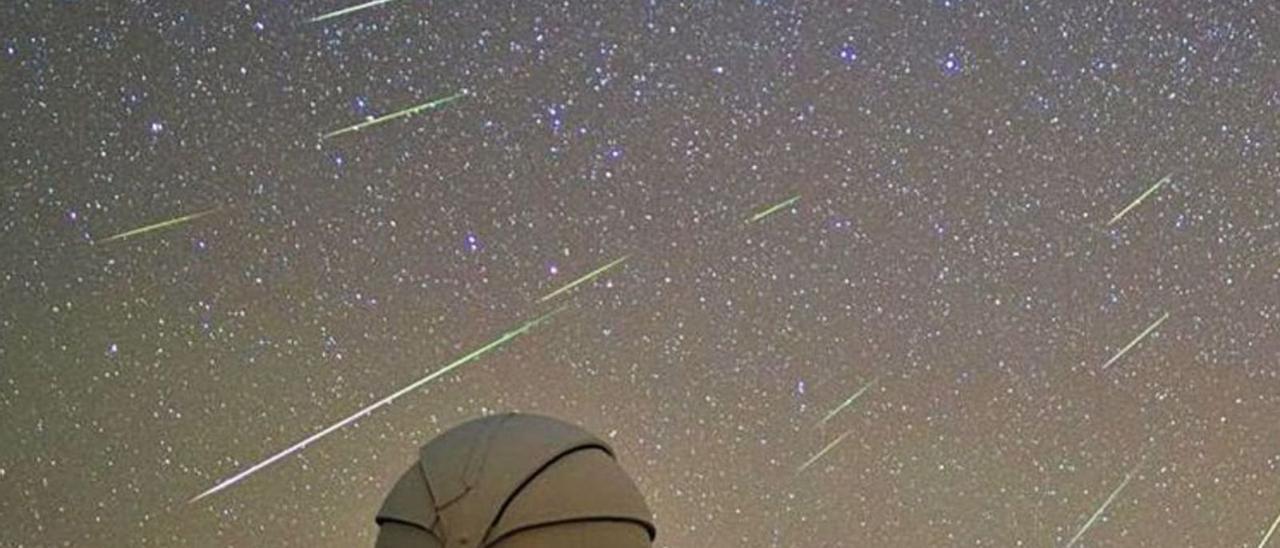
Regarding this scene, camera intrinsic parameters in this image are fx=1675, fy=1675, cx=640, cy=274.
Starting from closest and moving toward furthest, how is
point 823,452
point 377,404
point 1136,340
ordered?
1. point 377,404
2. point 823,452
3. point 1136,340

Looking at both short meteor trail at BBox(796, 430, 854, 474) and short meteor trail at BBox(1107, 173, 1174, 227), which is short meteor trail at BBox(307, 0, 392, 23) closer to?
short meteor trail at BBox(796, 430, 854, 474)

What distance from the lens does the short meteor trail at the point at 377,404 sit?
3.79m

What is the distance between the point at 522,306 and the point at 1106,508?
1.51m

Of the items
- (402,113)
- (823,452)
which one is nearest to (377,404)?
(402,113)

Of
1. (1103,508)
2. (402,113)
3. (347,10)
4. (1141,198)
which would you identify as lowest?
(1103,508)

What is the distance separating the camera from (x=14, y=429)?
3740mm

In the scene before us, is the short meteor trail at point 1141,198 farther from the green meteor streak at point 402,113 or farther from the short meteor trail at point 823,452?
the green meteor streak at point 402,113

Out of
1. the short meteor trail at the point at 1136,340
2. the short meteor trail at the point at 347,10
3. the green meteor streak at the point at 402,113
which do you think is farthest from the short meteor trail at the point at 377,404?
the short meteor trail at the point at 1136,340

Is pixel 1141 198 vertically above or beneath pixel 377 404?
above

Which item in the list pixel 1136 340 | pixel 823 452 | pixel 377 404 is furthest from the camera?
pixel 1136 340

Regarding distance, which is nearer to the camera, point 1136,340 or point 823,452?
point 823,452

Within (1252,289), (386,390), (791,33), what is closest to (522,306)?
(386,390)

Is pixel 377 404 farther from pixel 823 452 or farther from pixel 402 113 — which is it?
pixel 823 452

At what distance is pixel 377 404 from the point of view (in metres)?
3.86
